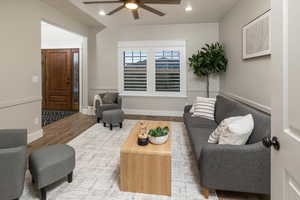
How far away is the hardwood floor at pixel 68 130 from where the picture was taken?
211 cm

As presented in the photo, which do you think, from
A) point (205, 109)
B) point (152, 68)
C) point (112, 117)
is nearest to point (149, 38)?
point (152, 68)

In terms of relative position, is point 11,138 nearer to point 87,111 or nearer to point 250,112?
point 250,112

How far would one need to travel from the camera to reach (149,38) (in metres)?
5.96

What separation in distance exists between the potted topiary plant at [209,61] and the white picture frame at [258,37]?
4.69 feet

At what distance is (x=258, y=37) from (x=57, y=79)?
640 centimetres

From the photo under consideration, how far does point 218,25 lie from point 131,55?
2.77 m

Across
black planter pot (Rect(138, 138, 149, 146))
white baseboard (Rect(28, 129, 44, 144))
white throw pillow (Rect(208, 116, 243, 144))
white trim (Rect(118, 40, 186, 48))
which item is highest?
white trim (Rect(118, 40, 186, 48))

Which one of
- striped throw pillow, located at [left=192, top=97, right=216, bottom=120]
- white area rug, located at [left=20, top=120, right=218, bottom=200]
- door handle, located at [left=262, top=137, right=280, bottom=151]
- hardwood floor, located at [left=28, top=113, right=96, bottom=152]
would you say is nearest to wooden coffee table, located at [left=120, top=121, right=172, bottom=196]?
white area rug, located at [left=20, top=120, right=218, bottom=200]

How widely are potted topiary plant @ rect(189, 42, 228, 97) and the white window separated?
1.91 feet

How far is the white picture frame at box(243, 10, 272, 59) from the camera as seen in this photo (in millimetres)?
2615

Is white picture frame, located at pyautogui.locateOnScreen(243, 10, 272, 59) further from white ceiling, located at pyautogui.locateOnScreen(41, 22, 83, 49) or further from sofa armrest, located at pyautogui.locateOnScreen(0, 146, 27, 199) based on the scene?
white ceiling, located at pyautogui.locateOnScreen(41, 22, 83, 49)

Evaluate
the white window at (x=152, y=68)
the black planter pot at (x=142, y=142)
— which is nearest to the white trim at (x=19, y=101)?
the black planter pot at (x=142, y=142)

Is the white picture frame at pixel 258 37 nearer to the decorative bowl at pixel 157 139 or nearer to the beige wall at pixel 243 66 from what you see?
the beige wall at pixel 243 66

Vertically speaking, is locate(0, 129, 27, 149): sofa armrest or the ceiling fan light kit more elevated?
the ceiling fan light kit
